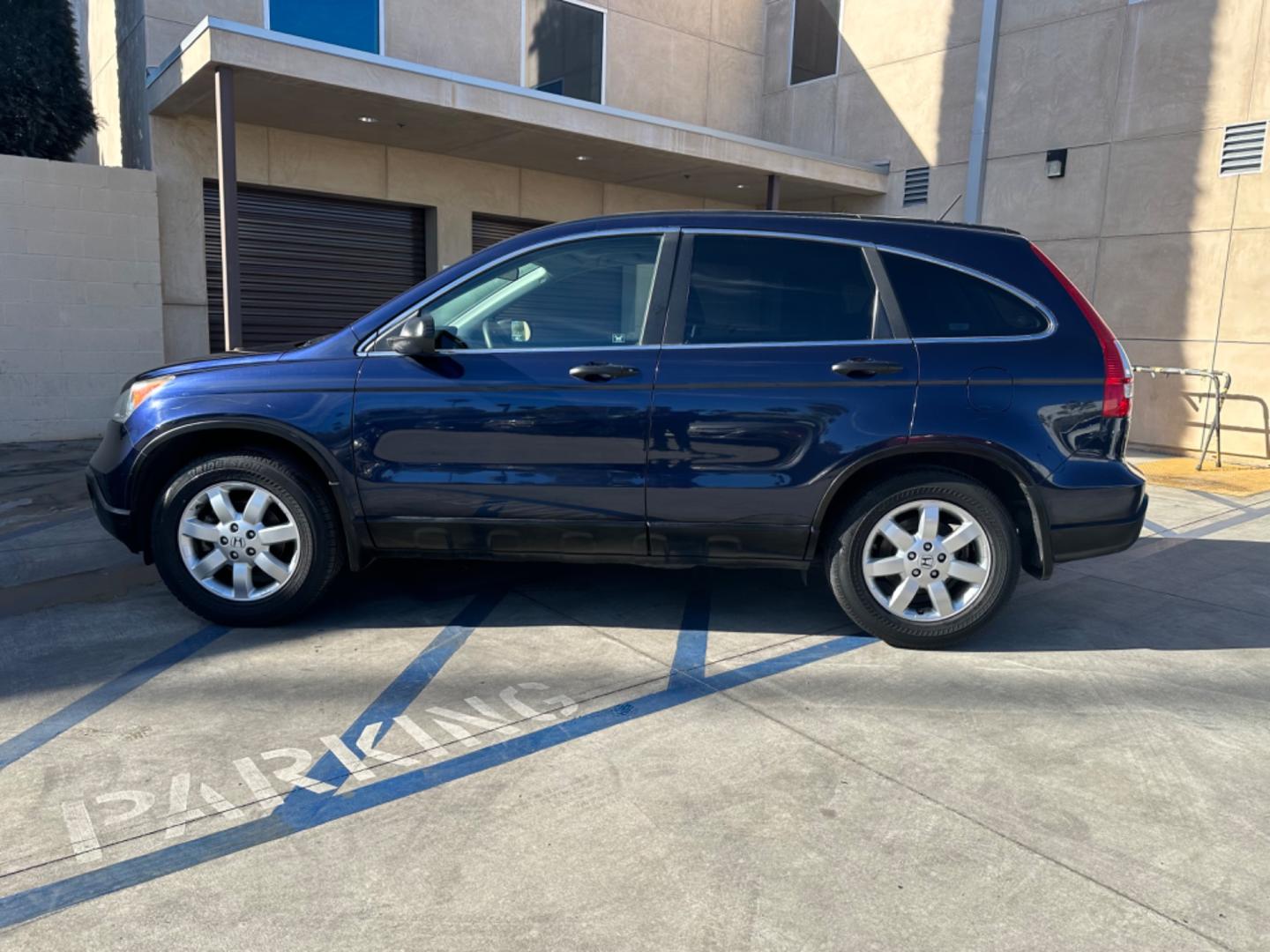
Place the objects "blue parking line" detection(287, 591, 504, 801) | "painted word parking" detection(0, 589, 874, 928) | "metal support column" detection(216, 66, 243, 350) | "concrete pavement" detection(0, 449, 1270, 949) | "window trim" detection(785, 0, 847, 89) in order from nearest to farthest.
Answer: "concrete pavement" detection(0, 449, 1270, 949)
"painted word parking" detection(0, 589, 874, 928)
"blue parking line" detection(287, 591, 504, 801)
"metal support column" detection(216, 66, 243, 350)
"window trim" detection(785, 0, 847, 89)

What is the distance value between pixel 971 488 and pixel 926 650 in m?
0.80

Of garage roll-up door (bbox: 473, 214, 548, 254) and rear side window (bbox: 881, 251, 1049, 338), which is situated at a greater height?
garage roll-up door (bbox: 473, 214, 548, 254)

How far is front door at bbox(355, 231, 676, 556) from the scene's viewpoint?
4.23 meters

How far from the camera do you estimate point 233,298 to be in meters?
8.27

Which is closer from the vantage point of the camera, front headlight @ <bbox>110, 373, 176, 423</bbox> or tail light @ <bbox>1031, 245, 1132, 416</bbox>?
tail light @ <bbox>1031, 245, 1132, 416</bbox>

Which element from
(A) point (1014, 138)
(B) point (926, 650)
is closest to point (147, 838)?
(B) point (926, 650)

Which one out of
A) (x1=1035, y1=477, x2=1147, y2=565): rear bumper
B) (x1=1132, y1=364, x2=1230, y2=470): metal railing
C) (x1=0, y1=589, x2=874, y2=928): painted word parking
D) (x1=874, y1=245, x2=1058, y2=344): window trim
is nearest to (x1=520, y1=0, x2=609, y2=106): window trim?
(x1=1132, y1=364, x2=1230, y2=470): metal railing

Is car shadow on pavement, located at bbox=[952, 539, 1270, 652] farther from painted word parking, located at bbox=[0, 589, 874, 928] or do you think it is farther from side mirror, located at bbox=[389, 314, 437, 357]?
side mirror, located at bbox=[389, 314, 437, 357]

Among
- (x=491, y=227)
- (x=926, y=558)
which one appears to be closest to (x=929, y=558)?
(x=926, y=558)

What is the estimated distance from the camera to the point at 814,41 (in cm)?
1471

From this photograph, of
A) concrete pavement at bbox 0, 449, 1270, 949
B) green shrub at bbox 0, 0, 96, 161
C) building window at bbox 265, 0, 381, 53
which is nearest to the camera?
concrete pavement at bbox 0, 449, 1270, 949

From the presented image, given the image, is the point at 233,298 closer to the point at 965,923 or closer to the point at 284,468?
the point at 284,468

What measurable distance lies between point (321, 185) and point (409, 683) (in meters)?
8.64

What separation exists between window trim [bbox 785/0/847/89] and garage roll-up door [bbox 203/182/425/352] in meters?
6.78
